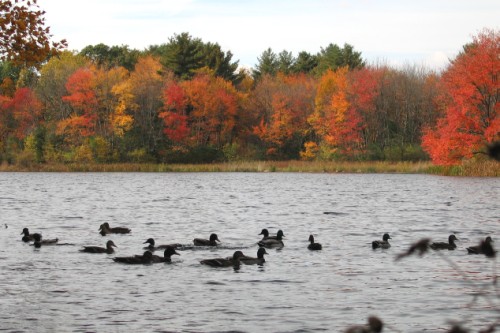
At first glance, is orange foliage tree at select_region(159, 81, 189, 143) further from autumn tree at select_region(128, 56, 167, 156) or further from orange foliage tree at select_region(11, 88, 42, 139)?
orange foliage tree at select_region(11, 88, 42, 139)

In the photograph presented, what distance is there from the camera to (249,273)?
19234 millimetres

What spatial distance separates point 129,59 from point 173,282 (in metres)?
106

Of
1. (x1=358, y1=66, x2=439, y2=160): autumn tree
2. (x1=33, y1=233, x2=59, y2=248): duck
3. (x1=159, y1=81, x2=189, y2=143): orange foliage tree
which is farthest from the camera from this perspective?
(x1=159, y1=81, x2=189, y2=143): orange foliage tree

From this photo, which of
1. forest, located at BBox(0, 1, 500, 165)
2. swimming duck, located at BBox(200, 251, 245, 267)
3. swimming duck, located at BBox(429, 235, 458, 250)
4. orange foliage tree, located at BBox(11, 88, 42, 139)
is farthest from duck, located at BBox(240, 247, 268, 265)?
orange foliage tree, located at BBox(11, 88, 42, 139)

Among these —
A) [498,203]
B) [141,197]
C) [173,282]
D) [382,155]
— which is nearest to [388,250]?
[173,282]

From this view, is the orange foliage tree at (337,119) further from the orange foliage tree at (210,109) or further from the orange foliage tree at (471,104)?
the orange foliage tree at (471,104)

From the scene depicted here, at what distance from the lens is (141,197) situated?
5075cm

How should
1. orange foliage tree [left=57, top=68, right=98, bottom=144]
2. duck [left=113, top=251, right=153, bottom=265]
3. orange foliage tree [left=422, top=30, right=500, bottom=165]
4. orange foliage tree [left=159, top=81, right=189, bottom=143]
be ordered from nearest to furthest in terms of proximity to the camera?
duck [left=113, top=251, right=153, bottom=265] → orange foliage tree [left=422, top=30, right=500, bottom=165] → orange foliage tree [left=57, top=68, right=98, bottom=144] → orange foliage tree [left=159, top=81, right=189, bottom=143]

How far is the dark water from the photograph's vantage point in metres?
14.1

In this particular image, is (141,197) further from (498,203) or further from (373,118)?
(373,118)

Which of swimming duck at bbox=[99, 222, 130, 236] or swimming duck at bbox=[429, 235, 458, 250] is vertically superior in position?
swimming duck at bbox=[429, 235, 458, 250]

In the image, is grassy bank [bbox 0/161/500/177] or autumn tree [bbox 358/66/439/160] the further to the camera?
autumn tree [bbox 358/66/439/160]

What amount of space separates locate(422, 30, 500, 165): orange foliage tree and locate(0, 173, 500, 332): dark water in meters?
19.7

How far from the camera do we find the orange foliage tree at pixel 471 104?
63438 mm
